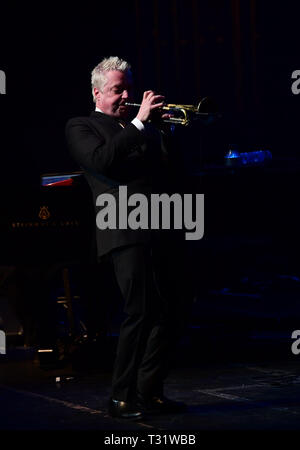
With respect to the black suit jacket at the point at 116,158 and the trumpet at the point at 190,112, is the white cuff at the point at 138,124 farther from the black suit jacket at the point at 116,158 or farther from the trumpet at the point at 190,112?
the trumpet at the point at 190,112

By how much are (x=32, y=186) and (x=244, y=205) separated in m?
1.80

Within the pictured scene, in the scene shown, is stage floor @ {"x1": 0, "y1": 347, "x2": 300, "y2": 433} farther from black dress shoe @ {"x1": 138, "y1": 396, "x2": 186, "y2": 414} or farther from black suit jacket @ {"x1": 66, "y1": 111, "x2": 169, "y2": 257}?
black suit jacket @ {"x1": 66, "y1": 111, "x2": 169, "y2": 257}

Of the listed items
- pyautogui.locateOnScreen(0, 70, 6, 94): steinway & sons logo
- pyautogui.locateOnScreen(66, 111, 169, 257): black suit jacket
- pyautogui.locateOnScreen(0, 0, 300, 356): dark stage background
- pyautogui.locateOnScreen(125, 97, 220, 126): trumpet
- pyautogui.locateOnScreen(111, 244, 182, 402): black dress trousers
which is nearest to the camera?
pyautogui.locateOnScreen(66, 111, 169, 257): black suit jacket

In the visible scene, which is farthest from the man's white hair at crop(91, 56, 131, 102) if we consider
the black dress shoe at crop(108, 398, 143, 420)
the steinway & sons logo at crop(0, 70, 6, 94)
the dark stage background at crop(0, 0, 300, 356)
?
the steinway & sons logo at crop(0, 70, 6, 94)

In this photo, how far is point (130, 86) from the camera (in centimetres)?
344

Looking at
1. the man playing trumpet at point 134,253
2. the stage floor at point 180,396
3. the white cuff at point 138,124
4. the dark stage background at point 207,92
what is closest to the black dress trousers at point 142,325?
the man playing trumpet at point 134,253

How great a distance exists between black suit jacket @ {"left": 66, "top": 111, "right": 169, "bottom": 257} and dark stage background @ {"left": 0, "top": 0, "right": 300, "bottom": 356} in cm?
229

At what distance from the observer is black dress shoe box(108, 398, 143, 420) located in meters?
3.28

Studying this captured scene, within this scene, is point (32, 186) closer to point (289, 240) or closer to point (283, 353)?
point (283, 353)

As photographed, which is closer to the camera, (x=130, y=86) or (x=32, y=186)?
(x=130, y=86)

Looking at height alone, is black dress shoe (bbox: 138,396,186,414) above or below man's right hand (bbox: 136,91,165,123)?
below

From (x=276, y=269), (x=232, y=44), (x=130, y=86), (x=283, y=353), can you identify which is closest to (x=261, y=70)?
(x=232, y=44)

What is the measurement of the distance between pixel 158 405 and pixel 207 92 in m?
6.14
